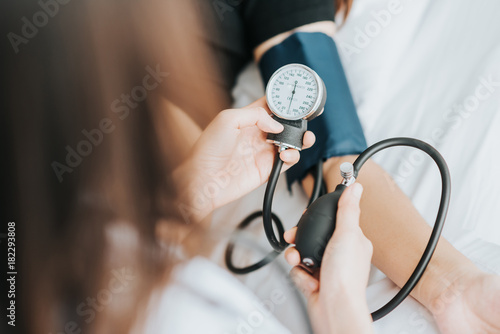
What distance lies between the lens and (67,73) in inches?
19.8

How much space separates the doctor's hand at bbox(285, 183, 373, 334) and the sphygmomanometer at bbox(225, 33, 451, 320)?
0.07ft

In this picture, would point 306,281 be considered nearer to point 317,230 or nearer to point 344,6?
point 317,230

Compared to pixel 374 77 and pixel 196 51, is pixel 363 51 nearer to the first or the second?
pixel 374 77

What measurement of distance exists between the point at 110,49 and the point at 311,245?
14.6 inches

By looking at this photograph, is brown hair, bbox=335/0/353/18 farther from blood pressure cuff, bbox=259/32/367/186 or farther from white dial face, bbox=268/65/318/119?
white dial face, bbox=268/65/318/119

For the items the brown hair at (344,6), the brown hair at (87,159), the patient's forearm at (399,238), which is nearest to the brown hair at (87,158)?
the brown hair at (87,159)

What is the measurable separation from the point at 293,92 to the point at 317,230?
0.79 feet

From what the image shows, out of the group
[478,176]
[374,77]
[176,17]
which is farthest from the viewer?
[374,77]

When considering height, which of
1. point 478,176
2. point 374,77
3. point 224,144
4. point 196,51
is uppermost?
point 196,51

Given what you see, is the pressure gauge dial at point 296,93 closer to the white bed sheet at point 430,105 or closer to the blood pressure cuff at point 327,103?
the blood pressure cuff at point 327,103

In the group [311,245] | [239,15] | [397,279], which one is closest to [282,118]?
[311,245]

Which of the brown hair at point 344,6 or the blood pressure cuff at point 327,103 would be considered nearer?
the blood pressure cuff at point 327,103

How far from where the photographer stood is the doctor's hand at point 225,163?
2.18 ft

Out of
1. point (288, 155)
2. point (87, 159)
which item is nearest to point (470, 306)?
point (288, 155)
